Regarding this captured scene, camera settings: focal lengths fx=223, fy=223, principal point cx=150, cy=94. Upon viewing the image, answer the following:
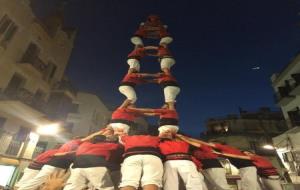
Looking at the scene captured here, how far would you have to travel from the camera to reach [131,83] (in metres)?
5.82

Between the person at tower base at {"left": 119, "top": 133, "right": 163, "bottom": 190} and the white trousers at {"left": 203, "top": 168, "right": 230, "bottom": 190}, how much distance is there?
4.28 feet

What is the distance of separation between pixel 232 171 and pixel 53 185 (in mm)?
13256

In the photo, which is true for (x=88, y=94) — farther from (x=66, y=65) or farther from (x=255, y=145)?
(x=255, y=145)

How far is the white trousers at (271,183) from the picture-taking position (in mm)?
4434

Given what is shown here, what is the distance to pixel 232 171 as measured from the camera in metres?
14.5

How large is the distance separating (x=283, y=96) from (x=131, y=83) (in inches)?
826

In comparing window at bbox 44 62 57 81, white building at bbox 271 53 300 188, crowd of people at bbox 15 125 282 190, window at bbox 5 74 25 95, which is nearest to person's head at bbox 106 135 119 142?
crowd of people at bbox 15 125 282 190

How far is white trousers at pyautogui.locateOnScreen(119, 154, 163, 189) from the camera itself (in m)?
3.12

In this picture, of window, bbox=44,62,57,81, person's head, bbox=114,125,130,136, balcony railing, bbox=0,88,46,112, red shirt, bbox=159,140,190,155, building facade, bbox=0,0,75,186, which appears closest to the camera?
red shirt, bbox=159,140,190,155

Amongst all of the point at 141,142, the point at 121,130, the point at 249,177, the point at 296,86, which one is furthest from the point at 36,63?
the point at 296,86

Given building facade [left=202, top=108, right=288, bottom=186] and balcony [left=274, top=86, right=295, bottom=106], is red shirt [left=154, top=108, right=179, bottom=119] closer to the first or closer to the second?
balcony [left=274, top=86, right=295, bottom=106]

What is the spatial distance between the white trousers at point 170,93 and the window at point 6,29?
1511 centimetres

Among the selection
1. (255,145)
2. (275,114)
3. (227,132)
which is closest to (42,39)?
(227,132)

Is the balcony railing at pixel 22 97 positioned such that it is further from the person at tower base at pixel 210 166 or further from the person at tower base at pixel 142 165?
the person at tower base at pixel 210 166
